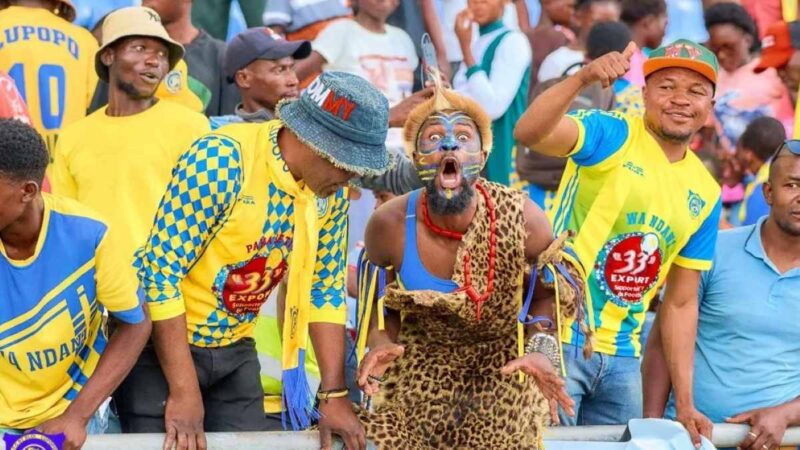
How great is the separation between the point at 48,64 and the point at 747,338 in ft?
11.9

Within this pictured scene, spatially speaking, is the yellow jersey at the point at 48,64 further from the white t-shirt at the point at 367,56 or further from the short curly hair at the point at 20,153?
the short curly hair at the point at 20,153

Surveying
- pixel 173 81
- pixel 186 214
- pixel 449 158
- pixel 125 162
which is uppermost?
pixel 173 81

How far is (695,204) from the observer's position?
6328 mm

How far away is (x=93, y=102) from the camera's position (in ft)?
24.3

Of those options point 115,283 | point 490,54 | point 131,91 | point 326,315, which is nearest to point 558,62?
point 490,54

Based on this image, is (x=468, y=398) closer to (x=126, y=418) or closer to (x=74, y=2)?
(x=126, y=418)

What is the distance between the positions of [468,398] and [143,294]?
1276 mm

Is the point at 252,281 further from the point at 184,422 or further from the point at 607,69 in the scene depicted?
the point at 607,69

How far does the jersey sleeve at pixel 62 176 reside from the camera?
21.4 ft

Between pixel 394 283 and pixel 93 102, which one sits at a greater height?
pixel 93 102

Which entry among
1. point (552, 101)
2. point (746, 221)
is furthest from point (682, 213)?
point (746, 221)

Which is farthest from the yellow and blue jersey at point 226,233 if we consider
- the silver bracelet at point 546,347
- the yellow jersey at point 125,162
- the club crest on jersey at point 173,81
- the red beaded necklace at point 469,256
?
the club crest on jersey at point 173,81

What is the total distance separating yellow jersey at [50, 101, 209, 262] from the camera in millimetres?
6383

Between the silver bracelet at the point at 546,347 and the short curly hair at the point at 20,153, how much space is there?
1.86m
